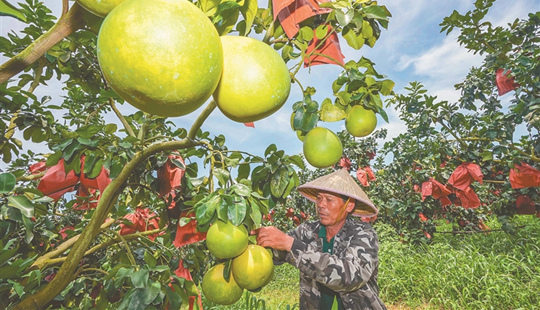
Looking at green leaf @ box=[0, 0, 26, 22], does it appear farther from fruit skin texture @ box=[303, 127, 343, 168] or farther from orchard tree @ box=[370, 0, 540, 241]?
orchard tree @ box=[370, 0, 540, 241]

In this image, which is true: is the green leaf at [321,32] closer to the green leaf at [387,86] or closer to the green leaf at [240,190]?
the green leaf at [387,86]

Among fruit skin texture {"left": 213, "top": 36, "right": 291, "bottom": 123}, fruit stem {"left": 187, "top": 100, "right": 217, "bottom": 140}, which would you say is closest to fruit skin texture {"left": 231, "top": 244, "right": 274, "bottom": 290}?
fruit stem {"left": 187, "top": 100, "right": 217, "bottom": 140}

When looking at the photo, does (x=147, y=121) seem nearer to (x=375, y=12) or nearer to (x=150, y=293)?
(x=150, y=293)

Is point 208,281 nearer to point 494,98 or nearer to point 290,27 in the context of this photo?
point 290,27

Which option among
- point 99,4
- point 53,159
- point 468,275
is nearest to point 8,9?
point 99,4

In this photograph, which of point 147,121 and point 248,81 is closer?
point 248,81

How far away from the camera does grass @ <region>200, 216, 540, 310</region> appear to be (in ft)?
12.0

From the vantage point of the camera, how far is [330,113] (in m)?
1.08

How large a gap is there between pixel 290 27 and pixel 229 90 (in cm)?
37

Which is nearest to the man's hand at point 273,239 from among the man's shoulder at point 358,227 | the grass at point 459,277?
the man's shoulder at point 358,227

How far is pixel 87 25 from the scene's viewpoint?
0.62 metres

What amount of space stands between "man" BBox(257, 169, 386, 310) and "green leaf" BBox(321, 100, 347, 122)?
718 mm

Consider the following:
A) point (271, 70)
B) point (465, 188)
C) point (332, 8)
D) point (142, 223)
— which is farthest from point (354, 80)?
point (465, 188)

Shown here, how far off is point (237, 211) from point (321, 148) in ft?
1.24
